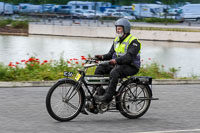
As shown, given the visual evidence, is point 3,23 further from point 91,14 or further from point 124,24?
point 124,24

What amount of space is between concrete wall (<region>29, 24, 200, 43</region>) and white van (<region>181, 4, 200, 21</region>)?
21048mm

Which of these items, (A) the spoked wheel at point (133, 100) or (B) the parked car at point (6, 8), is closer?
(A) the spoked wheel at point (133, 100)

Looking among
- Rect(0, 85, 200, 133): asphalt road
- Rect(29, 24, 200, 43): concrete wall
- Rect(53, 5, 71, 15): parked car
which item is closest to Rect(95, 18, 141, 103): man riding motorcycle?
Rect(0, 85, 200, 133): asphalt road

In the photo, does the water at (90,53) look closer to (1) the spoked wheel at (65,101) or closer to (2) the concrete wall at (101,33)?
(2) the concrete wall at (101,33)

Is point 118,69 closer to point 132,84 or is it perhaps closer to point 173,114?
point 132,84

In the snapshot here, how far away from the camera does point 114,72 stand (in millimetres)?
7840

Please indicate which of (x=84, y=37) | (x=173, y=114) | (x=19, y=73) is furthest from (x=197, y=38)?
(x=173, y=114)

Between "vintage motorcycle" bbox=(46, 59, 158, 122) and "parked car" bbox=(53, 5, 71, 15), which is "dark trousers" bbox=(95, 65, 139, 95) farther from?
"parked car" bbox=(53, 5, 71, 15)

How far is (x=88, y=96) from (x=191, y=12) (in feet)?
206

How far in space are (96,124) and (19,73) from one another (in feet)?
18.3

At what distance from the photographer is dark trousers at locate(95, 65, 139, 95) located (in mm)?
7828

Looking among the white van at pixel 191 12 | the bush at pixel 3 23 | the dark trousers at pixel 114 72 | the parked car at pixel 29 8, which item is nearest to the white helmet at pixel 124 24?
the dark trousers at pixel 114 72

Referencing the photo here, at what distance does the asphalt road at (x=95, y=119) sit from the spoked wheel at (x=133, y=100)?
0.45 ft

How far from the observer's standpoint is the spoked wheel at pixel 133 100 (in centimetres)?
816
